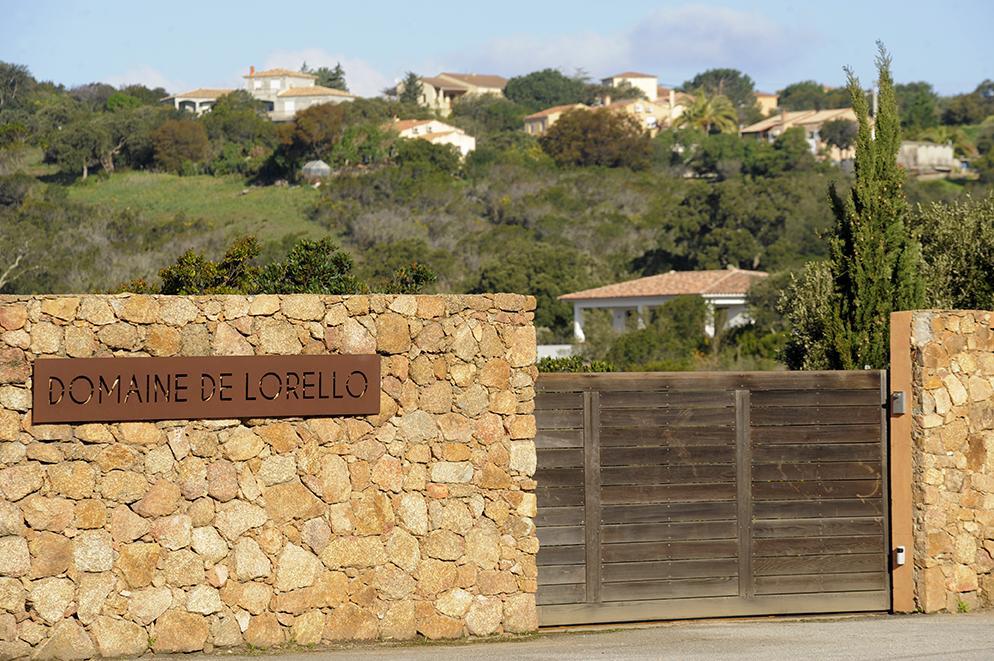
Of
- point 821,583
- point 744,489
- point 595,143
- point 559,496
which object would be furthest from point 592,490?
point 595,143

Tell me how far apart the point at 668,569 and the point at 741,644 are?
1.18 meters

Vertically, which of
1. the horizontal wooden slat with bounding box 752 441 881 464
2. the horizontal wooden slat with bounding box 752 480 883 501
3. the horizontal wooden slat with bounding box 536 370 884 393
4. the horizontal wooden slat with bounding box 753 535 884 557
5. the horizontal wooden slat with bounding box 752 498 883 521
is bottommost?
the horizontal wooden slat with bounding box 753 535 884 557

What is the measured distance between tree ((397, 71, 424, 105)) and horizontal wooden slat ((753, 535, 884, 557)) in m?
141

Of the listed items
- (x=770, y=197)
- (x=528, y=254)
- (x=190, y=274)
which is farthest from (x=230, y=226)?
(x=190, y=274)

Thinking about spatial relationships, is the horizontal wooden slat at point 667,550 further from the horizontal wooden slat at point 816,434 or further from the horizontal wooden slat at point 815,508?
the horizontal wooden slat at point 816,434

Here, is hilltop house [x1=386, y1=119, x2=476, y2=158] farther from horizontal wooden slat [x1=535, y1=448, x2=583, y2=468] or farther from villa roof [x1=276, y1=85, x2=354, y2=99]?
horizontal wooden slat [x1=535, y1=448, x2=583, y2=468]

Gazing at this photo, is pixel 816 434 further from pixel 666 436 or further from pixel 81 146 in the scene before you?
pixel 81 146

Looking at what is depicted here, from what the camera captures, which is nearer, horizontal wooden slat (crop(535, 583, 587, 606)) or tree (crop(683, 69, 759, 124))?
horizontal wooden slat (crop(535, 583, 587, 606))

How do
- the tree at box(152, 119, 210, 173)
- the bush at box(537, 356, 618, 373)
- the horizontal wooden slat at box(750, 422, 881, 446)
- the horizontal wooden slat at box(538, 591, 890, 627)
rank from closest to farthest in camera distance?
the horizontal wooden slat at box(538, 591, 890, 627)
the horizontal wooden slat at box(750, 422, 881, 446)
the bush at box(537, 356, 618, 373)
the tree at box(152, 119, 210, 173)

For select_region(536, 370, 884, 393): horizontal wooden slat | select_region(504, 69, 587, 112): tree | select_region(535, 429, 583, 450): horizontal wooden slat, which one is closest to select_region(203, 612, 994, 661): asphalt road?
select_region(535, 429, 583, 450): horizontal wooden slat

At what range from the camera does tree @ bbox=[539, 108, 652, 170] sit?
3661 inches

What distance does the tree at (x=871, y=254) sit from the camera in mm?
15641

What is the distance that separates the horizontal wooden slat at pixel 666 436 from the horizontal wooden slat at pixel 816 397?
440 millimetres

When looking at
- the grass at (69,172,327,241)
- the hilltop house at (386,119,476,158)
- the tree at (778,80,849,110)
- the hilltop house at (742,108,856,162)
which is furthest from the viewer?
the tree at (778,80,849,110)
